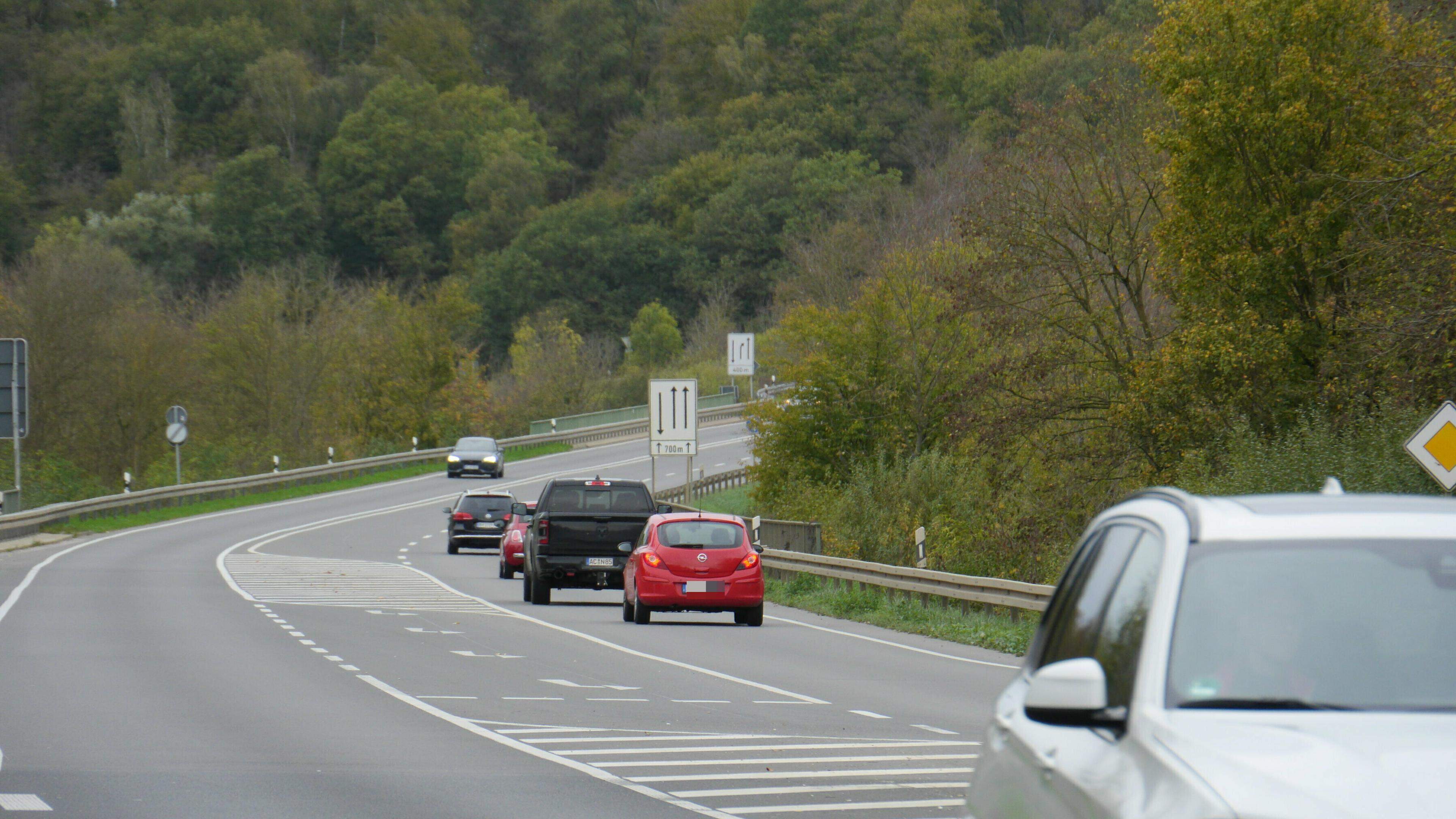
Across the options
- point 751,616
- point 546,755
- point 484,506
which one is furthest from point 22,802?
point 484,506

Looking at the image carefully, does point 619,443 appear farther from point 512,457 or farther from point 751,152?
point 751,152

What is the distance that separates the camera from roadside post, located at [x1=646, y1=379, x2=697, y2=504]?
36.7 m

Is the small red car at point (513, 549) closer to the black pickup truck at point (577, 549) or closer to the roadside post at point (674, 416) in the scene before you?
the roadside post at point (674, 416)

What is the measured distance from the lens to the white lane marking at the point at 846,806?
30.2 ft

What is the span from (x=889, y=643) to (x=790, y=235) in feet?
283

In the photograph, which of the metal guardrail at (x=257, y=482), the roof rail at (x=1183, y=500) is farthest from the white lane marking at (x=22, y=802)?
the metal guardrail at (x=257, y=482)

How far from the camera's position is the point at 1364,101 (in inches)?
1238

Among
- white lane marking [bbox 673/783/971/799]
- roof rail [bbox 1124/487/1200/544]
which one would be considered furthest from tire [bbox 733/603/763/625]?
roof rail [bbox 1124/487/1200/544]

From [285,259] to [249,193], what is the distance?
5.46 m

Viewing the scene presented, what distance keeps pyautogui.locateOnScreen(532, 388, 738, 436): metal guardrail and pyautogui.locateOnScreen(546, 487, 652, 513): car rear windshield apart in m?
50.8

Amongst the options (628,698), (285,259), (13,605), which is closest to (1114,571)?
(628,698)

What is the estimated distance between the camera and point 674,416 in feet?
121

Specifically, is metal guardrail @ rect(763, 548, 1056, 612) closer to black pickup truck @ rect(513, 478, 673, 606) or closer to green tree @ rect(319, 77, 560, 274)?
black pickup truck @ rect(513, 478, 673, 606)

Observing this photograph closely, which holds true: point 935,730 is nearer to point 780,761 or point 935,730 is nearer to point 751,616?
point 780,761
